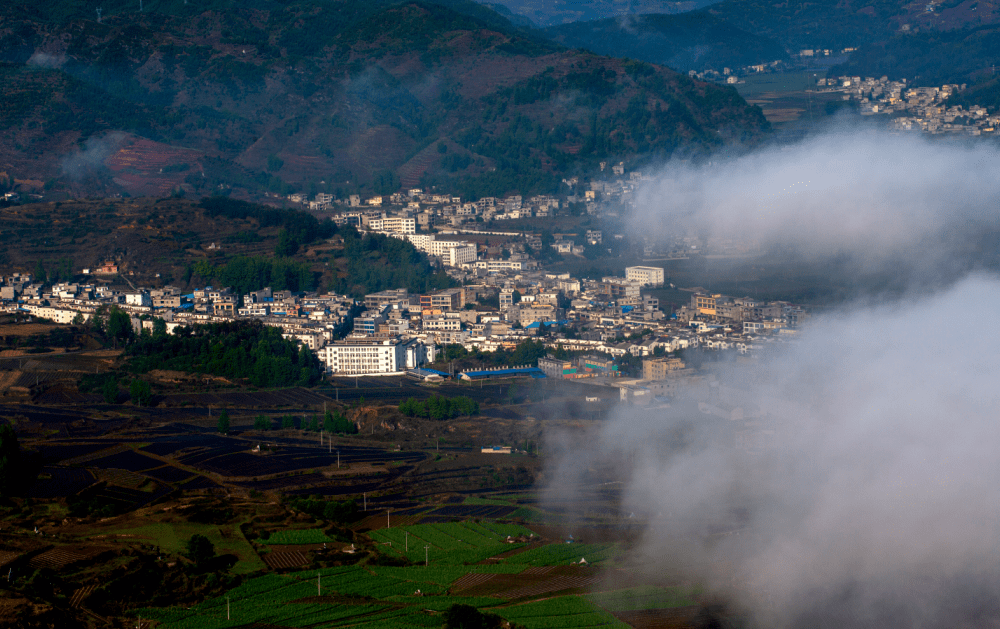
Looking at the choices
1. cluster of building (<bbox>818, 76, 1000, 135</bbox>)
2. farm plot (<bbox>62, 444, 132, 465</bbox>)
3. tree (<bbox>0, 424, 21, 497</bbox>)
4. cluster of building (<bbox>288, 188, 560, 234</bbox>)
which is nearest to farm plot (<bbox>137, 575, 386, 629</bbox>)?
tree (<bbox>0, 424, 21, 497</bbox>)

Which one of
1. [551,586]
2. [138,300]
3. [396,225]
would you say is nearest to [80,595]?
[551,586]

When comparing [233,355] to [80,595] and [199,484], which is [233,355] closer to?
[199,484]

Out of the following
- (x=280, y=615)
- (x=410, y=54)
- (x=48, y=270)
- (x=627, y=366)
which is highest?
(x=410, y=54)

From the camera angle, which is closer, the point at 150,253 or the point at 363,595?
the point at 363,595

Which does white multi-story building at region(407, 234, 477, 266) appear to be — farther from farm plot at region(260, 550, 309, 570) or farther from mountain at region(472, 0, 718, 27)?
mountain at region(472, 0, 718, 27)

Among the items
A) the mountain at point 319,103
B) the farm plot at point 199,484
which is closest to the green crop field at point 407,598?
the farm plot at point 199,484

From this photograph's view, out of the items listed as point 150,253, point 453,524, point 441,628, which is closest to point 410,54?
point 150,253

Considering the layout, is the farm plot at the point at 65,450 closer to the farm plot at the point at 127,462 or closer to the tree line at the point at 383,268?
the farm plot at the point at 127,462

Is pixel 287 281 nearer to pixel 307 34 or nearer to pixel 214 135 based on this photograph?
pixel 214 135
